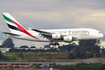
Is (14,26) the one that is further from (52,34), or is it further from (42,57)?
(42,57)

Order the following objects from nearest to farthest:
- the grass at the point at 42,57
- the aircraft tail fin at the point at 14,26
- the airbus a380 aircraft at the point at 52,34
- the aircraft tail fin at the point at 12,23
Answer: the airbus a380 aircraft at the point at 52,34
the aircraft tail fin at the point at 14,26
the aircraft tail fin at the point at 12,23
the grass at the point at 42,57

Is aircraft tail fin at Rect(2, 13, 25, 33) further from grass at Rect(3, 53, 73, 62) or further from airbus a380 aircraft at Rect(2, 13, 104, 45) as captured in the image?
grass at Rect(3, 53, 73, 62)

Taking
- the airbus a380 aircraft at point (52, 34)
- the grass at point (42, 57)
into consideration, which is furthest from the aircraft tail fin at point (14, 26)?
the grass at point (42, 57)

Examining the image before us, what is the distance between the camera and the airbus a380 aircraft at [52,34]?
76.1 m

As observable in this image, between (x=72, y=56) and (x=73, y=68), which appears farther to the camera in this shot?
(x=72, y=56)

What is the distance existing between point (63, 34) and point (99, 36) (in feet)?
30.3

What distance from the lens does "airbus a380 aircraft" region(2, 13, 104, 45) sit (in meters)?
76.1

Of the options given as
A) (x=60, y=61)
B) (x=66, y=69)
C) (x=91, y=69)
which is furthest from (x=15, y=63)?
(x=91, y=69)

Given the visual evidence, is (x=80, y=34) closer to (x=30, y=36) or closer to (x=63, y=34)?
(x=63, y=34)

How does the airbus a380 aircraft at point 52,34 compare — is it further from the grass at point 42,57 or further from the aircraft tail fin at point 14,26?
the grass at point 42,57

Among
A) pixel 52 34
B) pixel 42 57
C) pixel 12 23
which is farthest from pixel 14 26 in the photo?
pixel 42 57

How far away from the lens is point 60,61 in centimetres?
13575

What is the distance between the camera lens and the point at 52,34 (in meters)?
77.4

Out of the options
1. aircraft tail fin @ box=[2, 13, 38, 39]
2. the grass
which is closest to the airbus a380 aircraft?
aircraft tail fin @ box=[2, 13, 38, 39]
